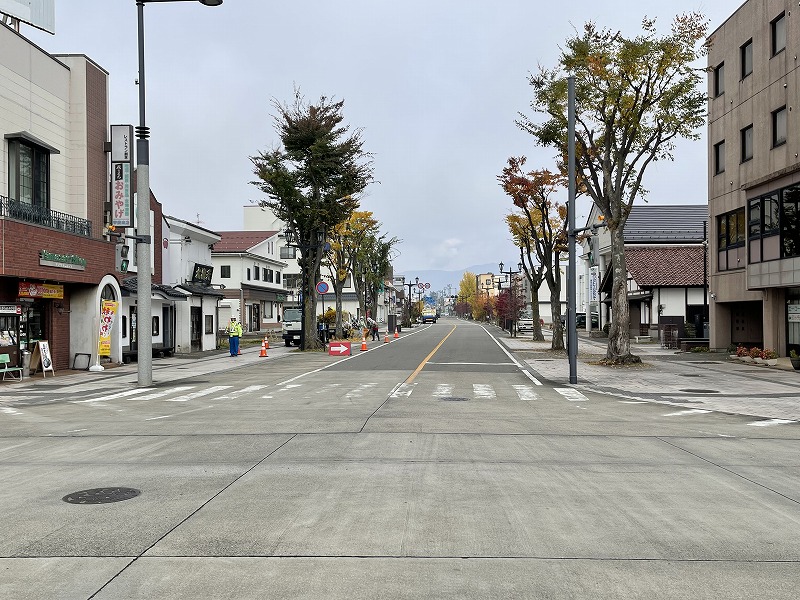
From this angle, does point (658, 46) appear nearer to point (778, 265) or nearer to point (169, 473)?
point (778, 265)

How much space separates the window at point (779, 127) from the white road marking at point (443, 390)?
17.6 meters

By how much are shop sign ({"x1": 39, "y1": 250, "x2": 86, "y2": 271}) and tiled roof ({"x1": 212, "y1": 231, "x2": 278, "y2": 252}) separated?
1552 inches

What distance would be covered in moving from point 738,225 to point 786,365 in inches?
341

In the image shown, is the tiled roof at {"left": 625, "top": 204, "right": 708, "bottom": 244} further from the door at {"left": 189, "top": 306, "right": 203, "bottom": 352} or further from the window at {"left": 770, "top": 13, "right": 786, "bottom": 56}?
the door at {"left": 189, "top": 306, "right": 203, "bottom": 352}

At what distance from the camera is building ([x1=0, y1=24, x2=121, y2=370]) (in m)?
22.5

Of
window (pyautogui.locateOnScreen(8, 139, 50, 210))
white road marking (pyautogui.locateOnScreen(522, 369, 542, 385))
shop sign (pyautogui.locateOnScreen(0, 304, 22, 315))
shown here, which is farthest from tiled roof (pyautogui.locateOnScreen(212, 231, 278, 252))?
white road marking (pyautogui.locateOnScreen(522, 369, 542, 385))

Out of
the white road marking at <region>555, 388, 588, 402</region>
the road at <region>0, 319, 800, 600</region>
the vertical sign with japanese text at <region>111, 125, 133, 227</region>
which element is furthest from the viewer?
the vertical sign with japanese text at <region>111, 125, 133, 227</region>

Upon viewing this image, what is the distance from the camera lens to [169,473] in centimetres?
849

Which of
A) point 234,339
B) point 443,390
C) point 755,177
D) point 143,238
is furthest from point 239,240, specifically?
point 443,390

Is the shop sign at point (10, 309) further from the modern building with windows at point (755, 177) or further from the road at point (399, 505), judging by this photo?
the modern building with windows at point (755, 177)

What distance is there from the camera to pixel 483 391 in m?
18.5

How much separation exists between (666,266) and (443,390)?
125ft

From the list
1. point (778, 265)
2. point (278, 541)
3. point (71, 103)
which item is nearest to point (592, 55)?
point (778, 265)

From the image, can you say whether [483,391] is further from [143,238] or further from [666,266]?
[666,266]
